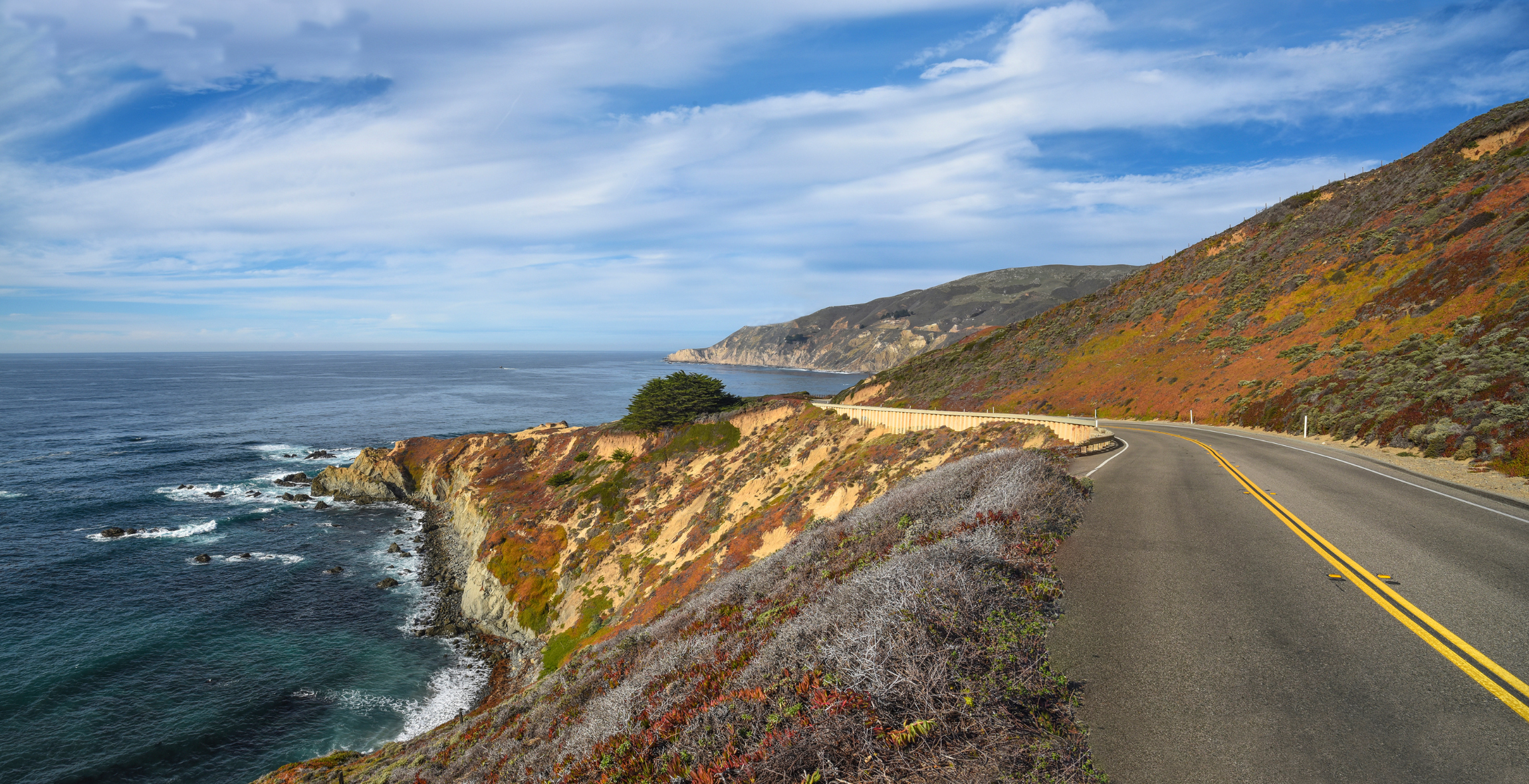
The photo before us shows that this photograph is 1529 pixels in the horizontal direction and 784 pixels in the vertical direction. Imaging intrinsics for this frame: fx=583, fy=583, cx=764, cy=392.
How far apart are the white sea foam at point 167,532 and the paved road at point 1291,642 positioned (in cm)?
6226

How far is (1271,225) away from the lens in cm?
6231

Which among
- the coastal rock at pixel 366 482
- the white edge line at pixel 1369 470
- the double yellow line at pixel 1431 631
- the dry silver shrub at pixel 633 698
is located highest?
the white edge line at pixel 1369 470

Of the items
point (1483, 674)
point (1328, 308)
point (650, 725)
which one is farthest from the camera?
point (1328, 308)

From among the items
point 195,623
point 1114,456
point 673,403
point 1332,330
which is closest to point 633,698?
point 1114,456

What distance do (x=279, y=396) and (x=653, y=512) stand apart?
138 meters

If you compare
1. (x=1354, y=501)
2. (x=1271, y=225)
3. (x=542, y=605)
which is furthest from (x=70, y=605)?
(x=1271, y=225)

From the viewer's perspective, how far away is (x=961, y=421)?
2992cm

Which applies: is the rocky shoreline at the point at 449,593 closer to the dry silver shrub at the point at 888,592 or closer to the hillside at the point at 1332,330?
the dry silver shrub at the point at 888,592

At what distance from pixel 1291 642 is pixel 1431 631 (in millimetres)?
1632

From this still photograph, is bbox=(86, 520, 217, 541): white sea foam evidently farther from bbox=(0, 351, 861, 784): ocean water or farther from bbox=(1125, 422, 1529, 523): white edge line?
bbox=(1125, 422, 1529, 523): white edge line

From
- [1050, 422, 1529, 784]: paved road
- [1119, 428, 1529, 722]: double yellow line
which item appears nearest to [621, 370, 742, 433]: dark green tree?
[1050, 422, 1529, 784]: paved road

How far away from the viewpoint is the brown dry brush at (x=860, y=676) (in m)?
4.89

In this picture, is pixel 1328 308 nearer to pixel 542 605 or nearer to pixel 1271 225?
pixel 1271 225

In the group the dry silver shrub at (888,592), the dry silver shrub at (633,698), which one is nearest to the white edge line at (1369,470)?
the dry silver shrub at (888,592)
